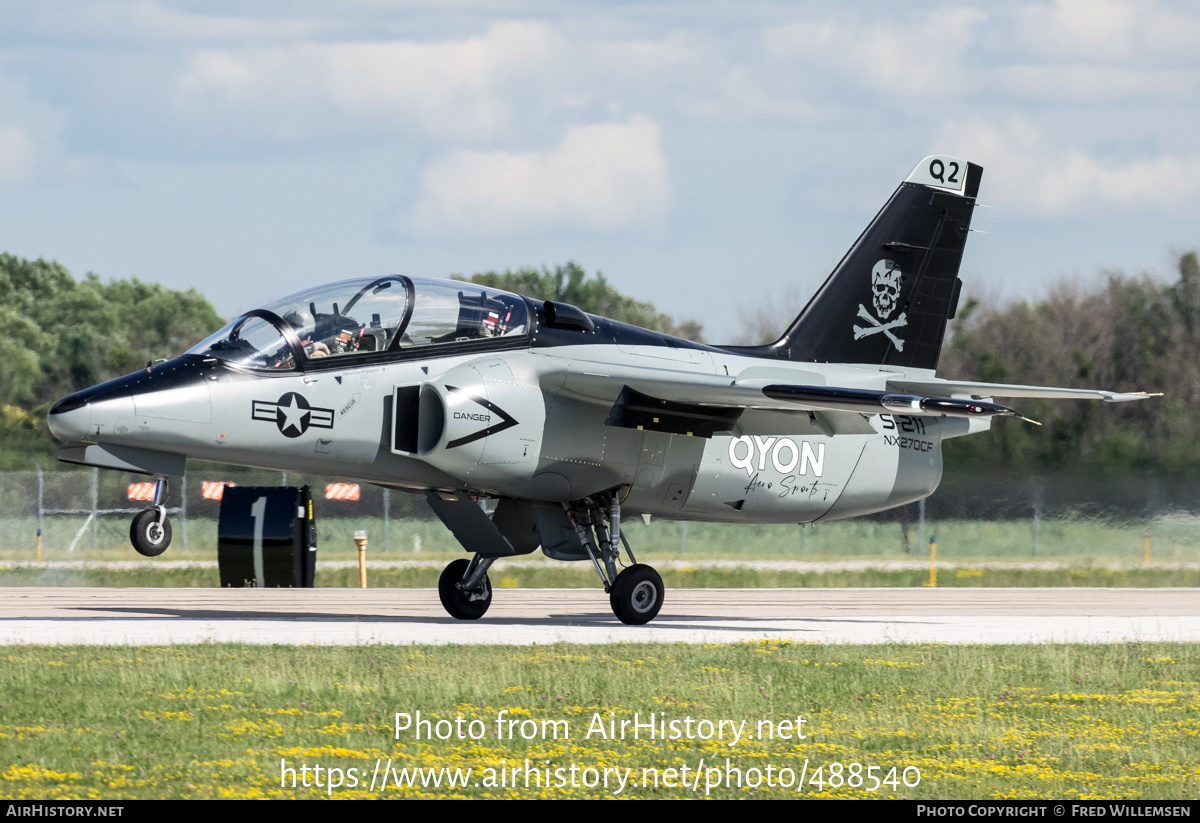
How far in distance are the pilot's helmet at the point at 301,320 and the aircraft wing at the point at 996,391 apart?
7.77m

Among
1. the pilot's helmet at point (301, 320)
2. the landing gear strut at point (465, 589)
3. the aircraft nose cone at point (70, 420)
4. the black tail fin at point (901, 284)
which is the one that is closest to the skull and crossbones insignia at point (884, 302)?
the black tail fin at point (901, 284)

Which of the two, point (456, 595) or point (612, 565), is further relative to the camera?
point (456, 595)

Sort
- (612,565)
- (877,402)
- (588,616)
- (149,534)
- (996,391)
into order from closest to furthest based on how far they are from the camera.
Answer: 1. (149,534)
2. (877,402)
3. (996,391)
4. (612,565)
5. (588,616)

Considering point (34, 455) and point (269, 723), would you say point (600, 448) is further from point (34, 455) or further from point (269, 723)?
point (34, 455)

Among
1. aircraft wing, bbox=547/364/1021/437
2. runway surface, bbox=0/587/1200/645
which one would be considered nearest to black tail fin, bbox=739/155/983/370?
aircraft wing, bbox=547/364/1021/437

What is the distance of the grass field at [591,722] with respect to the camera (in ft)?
25.6

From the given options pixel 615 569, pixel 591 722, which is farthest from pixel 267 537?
pixel 591 722

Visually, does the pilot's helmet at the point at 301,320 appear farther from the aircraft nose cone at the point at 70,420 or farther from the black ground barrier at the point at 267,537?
the black ground barrier at the point at 267,537

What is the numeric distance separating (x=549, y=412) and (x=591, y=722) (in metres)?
6.77

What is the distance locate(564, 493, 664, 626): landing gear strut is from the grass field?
9.74ft

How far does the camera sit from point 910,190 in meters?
20.0

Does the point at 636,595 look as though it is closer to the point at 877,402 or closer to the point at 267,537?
the point at 877,402

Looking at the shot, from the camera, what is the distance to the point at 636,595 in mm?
16641

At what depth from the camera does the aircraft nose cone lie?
44.2 feet
